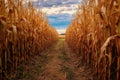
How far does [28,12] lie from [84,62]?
3232 millimetres

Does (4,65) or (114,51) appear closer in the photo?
(114,51)

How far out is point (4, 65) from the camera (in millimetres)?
5832

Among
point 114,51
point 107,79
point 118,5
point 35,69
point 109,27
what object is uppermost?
point 118,5

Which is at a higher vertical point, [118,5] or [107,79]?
[118,5]

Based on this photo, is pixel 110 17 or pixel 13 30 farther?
pixel 13 30

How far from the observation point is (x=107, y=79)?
16.7 ft

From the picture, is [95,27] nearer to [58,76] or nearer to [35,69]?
[58,76]

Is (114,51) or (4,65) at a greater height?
(114,51)

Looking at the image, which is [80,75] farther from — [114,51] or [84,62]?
[114,51]

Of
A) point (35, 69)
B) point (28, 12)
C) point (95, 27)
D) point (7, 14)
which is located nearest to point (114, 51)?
point (95, 27)

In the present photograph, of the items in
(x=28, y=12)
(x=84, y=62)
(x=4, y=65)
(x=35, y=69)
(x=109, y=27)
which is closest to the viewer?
(x=109, y=27)

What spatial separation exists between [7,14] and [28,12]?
3.79 meters

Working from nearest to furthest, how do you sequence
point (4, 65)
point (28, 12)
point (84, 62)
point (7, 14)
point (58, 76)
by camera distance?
point (4, 65), point (7, 14), point (58, 76), point (84, 62), point (28, 12)

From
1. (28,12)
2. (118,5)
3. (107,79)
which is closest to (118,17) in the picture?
(118,5)
